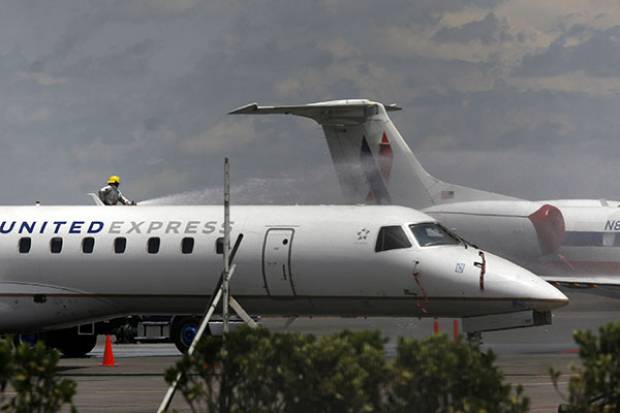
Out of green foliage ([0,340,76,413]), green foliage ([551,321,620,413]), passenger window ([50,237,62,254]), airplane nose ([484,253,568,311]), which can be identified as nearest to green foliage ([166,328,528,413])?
green foliage ([551,321,620,413])

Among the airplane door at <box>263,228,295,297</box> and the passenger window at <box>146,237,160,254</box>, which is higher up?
the passenger window at <box>146,237,160,254</box>

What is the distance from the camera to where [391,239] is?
2609cm

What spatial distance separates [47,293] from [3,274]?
1084 millimetres

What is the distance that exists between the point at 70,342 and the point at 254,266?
8.41m

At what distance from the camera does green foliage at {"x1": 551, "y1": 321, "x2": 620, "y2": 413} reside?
38.4 feet

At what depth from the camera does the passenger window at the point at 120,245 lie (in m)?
27.9

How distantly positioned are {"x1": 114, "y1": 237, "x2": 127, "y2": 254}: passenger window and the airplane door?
121 inches

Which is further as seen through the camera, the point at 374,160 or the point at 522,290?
the point at 374,160

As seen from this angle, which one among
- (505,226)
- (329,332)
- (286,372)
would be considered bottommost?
(286,372)

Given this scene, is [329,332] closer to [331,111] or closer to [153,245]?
[153,245]

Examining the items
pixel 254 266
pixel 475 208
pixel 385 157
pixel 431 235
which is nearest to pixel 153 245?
pixel 254 266

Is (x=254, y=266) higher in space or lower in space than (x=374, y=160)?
lower

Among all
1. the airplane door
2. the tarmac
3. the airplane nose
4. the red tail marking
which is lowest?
the tarmac

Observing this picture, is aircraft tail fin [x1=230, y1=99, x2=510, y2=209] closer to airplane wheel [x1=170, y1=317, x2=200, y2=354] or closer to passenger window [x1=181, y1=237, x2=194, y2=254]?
airplane wheel [x1=170, y1=317, x2=200, y2=354]
